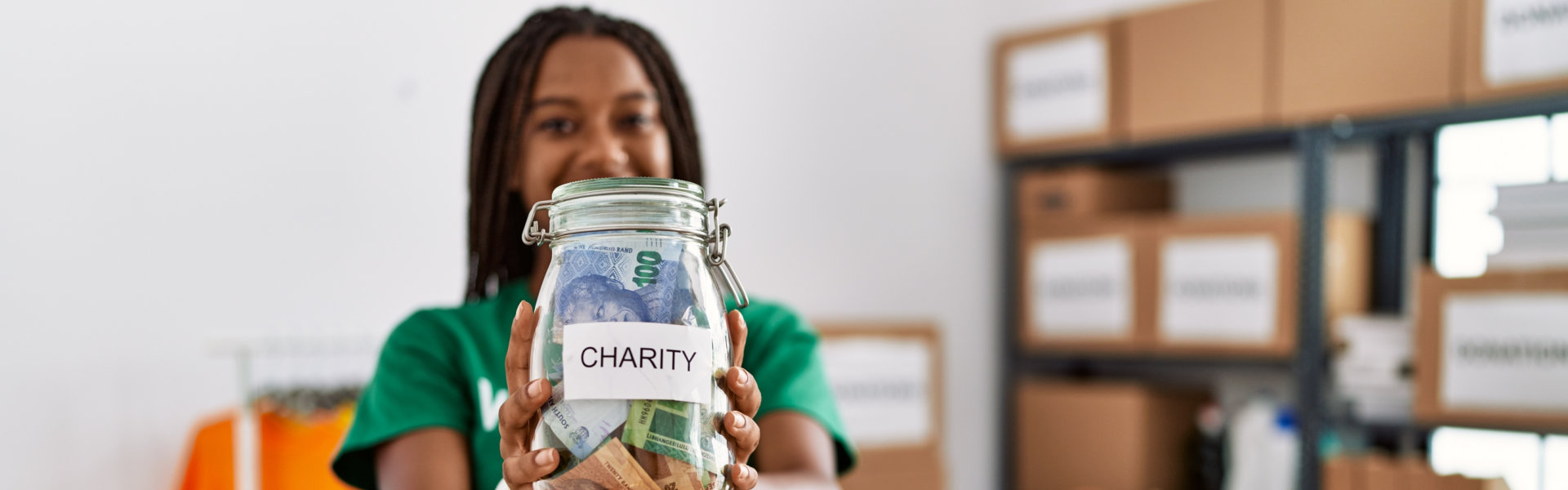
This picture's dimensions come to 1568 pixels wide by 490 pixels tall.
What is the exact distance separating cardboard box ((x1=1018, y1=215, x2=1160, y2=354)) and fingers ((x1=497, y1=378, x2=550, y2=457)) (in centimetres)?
230

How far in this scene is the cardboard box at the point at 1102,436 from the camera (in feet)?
8.64

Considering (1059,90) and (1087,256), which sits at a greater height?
(1059,90)

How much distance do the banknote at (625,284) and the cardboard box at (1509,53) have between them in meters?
2.09

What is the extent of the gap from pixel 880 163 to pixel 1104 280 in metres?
0.59

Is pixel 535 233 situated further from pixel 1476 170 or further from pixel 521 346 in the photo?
pixel 1476 170

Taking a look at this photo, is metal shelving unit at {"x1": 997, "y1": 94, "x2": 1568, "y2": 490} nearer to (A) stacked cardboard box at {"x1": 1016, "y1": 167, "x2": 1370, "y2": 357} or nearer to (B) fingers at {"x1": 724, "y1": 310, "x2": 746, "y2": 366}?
(A) stacked cardboard box at {"x1": 1016, "y1": 167, "x2": 1370, "y2": 357}

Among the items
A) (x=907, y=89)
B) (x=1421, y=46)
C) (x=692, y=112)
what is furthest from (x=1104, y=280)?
(x=692, y=112)

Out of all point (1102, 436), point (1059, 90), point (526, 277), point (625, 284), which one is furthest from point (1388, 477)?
point (625, 284)

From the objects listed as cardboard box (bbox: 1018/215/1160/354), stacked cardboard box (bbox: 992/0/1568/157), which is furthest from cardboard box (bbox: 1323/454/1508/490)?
stacked cardboard box (bbox: 992/0/1568/157)

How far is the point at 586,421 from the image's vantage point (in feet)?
1.69

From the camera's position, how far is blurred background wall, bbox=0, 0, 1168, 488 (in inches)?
61.4

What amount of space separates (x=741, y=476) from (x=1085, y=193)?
235 cm

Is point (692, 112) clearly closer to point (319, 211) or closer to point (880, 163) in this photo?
point (319, 211)

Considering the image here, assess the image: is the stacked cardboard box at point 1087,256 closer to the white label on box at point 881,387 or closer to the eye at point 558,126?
the white label on box at point 881,387
